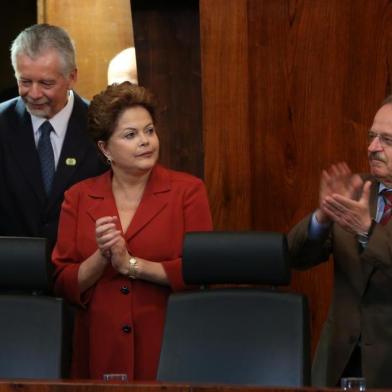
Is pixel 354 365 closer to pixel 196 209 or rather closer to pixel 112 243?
pixel 196 209

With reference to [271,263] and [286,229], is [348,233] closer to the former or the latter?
[271,263]

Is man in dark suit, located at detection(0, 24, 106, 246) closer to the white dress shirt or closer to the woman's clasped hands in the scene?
the white dress shirt

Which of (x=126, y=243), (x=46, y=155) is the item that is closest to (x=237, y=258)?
(x=126, y=243)

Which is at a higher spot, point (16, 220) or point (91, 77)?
point (91, 77)

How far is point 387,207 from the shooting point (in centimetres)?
382

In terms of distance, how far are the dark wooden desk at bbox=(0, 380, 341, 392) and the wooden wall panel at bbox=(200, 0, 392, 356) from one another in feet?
5.64

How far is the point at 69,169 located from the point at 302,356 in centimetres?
124

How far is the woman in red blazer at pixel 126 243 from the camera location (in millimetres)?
3945

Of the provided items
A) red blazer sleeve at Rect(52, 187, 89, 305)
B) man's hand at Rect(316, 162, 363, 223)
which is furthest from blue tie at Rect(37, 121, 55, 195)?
man's hand at Rect(316, 162, 363, 223)

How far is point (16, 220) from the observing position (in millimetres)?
4430

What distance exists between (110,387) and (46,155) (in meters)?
1.55

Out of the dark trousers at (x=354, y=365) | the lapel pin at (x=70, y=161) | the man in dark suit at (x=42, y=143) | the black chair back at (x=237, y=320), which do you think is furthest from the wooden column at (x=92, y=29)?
the dark trousers at (x=354, y=365)

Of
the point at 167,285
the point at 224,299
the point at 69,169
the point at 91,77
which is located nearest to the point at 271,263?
the point at 224,299

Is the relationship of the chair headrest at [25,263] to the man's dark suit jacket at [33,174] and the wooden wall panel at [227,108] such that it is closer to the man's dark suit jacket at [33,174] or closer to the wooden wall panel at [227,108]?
the man's dark suit jacket at [33,174]
